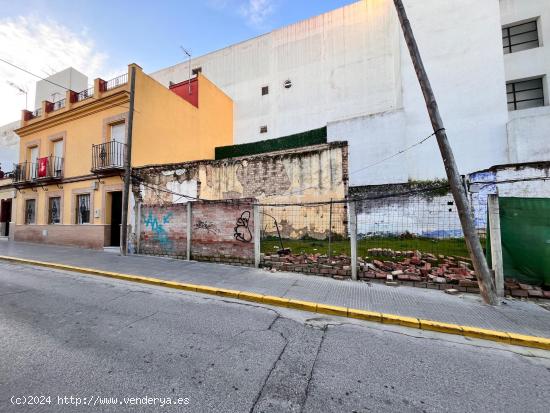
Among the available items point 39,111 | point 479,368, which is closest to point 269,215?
point 479,368

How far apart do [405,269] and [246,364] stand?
5.20 meters

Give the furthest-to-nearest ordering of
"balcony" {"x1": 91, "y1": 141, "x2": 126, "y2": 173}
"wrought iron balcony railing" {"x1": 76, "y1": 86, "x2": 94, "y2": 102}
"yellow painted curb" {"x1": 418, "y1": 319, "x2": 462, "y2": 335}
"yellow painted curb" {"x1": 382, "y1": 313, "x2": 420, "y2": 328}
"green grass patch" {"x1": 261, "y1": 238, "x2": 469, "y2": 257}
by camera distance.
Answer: "wrought iron balcony railing" {"x1": 76, "y1": 86, "x2": 94, "y2": 102} < "balcony" {"x1": 91, "y1": 141, "x2": 126, "y2": 173} < "green grass patch" {"x1": 261, "y1": 238, "x2": 469, "y2": 257} < "yellow painted curb" {"x1": 382, "y1": 313, "x2": 420, "y2": 328} < "yellow painted curb" {"x1": 418, "y1": 319, "x2": 462, "y2": 335}

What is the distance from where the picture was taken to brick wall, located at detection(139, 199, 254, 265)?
8.27 meters

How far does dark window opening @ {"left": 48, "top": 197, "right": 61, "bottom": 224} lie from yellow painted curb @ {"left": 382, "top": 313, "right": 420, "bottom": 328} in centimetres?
1674

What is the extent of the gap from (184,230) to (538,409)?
9.10 metres

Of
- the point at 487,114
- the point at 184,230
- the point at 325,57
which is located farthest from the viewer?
the point at 325,57

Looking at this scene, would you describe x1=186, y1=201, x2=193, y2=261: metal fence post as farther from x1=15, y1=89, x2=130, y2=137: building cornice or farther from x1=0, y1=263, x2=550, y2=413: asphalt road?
x1=15, y1=89, x2=130, y2=137: building cornice

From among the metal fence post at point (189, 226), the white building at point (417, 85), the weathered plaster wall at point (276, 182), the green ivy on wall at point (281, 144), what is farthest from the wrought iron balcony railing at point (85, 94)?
the white building at point (417, 85)

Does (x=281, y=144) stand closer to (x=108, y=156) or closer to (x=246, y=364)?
(x=108, y=156)

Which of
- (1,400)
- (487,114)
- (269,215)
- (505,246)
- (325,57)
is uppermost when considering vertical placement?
(325,57)

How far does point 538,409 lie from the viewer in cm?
242

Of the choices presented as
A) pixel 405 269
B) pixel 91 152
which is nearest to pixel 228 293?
pixel 405 269

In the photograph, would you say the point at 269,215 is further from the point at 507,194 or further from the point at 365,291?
the point at 507,194

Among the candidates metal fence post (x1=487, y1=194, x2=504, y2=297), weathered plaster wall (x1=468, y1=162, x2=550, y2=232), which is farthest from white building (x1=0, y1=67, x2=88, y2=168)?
weathered plaster wall (x1=468, y1=162, x2=550, y2=232)
